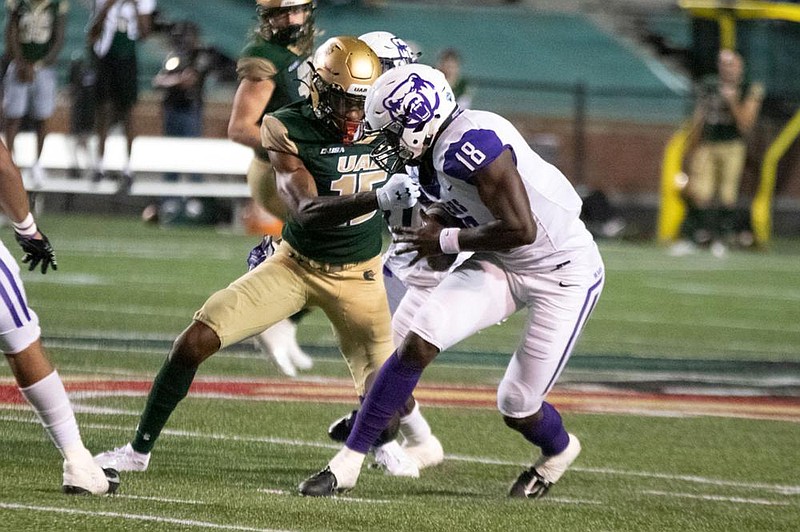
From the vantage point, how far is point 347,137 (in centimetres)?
538

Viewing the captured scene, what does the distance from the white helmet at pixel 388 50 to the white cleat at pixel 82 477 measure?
179 cm

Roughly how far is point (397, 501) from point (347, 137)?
4.05 feet

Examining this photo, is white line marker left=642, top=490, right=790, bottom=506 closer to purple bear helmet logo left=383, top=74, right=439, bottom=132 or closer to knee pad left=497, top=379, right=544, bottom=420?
knee pad left=497, top=379, right=544, bottom=420

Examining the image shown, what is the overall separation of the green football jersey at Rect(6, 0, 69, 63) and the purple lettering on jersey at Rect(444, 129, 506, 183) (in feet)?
33.6

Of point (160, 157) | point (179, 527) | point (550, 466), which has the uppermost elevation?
point (179, 527)

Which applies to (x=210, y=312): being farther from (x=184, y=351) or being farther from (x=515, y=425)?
(x=515, y=425)

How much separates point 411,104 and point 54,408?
54.2 inches

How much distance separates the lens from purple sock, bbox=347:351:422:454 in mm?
4969

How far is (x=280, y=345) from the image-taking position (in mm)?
7414

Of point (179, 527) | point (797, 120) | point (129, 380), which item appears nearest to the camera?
point (179, 527)

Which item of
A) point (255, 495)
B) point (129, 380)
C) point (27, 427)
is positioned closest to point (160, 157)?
point (129, 380)

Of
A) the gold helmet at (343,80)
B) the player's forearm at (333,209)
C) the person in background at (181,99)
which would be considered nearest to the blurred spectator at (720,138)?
the person in background at (181,99)

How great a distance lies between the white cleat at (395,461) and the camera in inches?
217

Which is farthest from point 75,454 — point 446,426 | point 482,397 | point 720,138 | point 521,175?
point 720,138
